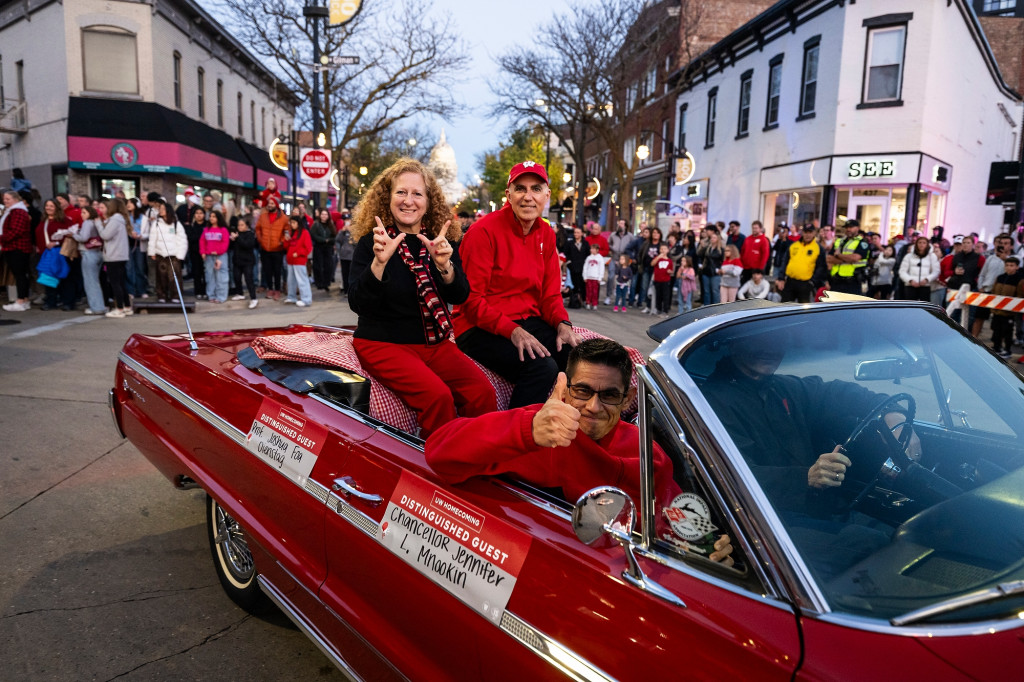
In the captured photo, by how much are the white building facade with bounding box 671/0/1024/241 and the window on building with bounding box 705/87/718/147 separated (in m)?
0.95

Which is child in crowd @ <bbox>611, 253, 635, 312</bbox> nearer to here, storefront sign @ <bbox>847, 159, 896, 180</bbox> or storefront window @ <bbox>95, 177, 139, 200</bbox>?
storefront sign @ <bbox>847, 159, 896, 180</bbox>

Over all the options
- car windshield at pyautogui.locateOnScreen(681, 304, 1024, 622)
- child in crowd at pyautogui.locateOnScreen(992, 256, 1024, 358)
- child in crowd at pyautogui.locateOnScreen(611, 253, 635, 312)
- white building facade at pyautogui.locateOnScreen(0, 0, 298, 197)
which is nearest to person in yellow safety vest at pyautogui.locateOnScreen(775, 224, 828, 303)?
child in crowd at pyautogui.locateOnScreen(992, 256, 1024, 358)

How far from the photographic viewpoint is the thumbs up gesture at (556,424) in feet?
5.80

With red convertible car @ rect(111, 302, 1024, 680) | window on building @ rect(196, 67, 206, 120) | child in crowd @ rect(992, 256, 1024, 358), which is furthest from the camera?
window on building @ rect(196, 67, 206, 120)

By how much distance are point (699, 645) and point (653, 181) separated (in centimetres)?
3534

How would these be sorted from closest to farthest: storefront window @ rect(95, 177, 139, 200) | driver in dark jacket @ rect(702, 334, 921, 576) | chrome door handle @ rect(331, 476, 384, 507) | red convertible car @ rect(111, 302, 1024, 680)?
red convertible car @ rect(111, 302, 1024, 680), driver in dark jacket @ rect(702, 334, 921, 576), chrome door handle @ rect(331, 476, 384, 507), storefront window @ rect(95, 177, 139, 200)

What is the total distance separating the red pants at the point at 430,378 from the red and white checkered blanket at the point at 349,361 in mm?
41

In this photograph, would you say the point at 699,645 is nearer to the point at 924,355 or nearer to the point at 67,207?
the point at 924,355

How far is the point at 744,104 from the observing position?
23.8 metres

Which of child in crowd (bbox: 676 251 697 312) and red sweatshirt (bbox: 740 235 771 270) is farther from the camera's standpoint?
child in crowd (bbox: 676 251 697 312)

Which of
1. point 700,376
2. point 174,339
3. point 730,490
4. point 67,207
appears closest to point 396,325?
point 174,339

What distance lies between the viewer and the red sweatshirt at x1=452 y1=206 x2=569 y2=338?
11.8 ft

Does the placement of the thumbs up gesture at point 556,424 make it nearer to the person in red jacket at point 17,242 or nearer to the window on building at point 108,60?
the person in red jacket at point 17,242

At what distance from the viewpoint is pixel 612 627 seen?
1547mm
